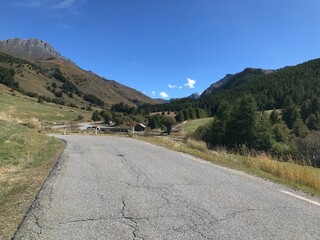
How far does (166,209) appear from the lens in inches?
246

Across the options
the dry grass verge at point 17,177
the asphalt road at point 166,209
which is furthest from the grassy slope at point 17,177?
the asphalt road at point 166,209

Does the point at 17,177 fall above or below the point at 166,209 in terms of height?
below

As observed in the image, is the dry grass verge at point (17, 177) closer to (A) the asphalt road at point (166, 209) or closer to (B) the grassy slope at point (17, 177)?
(B) the grassy slope at point (17, 177)

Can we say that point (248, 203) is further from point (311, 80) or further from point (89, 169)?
point (311, 80)

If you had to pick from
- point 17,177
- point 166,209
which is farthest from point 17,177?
point 166,209

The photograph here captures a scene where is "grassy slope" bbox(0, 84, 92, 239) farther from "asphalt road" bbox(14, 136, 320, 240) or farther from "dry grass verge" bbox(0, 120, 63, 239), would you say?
"asphalt road" bbox(14, 136, 320, 240)

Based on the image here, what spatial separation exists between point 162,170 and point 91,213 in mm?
5175

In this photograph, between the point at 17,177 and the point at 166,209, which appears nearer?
the point at 166,209

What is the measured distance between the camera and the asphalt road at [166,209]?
5043 millimetres

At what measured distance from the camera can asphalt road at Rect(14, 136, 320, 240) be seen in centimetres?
504

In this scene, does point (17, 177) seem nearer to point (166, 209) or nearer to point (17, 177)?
point (17, 177)

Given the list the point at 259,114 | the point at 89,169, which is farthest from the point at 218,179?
the point at 259,114

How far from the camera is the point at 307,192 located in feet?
27.2

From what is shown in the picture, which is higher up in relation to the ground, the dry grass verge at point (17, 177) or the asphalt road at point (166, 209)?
the asphalt road at point (166, 209)
